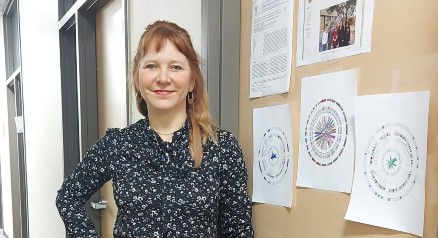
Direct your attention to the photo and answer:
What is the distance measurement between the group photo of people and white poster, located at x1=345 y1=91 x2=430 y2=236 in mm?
129

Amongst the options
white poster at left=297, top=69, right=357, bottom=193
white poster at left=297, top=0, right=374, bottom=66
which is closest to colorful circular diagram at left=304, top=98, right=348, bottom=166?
white poster at left=297, top=69, right=357, bottom=193

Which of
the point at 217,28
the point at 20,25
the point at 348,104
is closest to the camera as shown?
the point at 348,104

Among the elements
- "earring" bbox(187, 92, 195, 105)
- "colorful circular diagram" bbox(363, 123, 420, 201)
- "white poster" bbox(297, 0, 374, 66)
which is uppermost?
"white poster" bbox(297, 0, 374, 66)

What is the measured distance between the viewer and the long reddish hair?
97cm

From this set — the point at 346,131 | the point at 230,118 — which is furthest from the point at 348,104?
the point at 230,118

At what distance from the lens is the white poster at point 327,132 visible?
29.8 inches

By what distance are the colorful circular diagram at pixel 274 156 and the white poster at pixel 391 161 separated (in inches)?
8.9

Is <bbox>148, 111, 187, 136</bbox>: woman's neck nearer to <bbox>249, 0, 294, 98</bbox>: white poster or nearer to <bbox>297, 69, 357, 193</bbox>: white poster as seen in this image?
<bbox>249, 0, 294, 98</bbox>: white poster

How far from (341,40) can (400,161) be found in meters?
0.26

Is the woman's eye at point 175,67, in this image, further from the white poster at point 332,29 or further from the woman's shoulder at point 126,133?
the white poster at point 332,29

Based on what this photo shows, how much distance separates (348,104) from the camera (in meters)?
0.75

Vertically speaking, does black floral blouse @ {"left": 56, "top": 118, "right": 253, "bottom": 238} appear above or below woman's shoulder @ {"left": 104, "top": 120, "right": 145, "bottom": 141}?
below

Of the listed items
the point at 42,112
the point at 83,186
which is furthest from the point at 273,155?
the point at 42,112

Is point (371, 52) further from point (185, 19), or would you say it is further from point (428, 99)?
point (185, 19)
